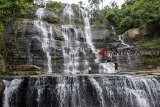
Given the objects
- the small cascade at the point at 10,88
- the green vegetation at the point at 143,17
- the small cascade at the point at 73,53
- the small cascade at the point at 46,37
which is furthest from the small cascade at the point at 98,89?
the green vegetation at the point at 143,17

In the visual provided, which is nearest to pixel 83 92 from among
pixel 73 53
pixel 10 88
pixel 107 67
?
pixel 10 88

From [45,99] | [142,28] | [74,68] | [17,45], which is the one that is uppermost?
[142,28]

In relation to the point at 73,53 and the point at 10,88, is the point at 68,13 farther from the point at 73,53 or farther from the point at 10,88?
the point at 10,88

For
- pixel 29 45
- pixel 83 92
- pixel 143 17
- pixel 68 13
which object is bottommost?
pixel 83 92

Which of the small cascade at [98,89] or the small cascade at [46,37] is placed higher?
the small cascade at [46,37]

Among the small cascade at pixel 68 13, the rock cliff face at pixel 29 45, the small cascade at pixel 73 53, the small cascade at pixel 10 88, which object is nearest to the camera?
the small cascade at pixel 10 88

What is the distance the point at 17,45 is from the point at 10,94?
28.0 feet

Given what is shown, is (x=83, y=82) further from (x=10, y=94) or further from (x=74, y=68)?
(x=74, y=68)

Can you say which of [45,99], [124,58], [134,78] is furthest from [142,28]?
[45,99]

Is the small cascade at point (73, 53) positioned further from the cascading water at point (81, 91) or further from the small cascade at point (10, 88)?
the small cascade at point (10, 88)

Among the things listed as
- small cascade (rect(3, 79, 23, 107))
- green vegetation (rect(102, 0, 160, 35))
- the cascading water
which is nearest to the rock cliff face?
small cascade (rect(3, 79, 23, 107))

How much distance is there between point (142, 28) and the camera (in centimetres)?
3058

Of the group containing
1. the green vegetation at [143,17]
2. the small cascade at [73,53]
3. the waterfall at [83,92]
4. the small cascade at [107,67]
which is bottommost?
the waterfall at [83,92]

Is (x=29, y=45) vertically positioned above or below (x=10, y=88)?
above
